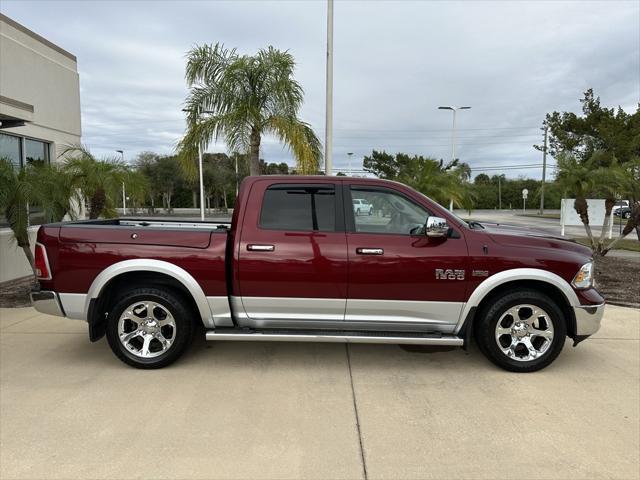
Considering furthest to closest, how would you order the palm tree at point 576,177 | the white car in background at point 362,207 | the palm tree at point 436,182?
the palm tree at point 436,182
the palm tree at point 576,177
the white car in background at point 362,207

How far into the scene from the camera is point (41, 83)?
987 centimetres

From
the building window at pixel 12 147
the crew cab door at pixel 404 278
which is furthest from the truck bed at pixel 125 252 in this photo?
the building window at pixel 12 147

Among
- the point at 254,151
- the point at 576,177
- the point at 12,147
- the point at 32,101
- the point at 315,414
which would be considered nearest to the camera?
the point at 315,414

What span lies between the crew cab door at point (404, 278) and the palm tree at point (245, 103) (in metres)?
7.60

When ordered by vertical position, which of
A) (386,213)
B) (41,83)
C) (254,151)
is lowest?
(386,213)

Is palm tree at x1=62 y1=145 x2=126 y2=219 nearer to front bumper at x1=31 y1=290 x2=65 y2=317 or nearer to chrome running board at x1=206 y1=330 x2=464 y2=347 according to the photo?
front bumper at x1=31 y1=290 x2=65 y2=317

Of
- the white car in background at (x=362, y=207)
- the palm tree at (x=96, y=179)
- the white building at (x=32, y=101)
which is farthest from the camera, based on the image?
the white building at (x=32, y=101)

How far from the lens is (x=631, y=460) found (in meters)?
3.04

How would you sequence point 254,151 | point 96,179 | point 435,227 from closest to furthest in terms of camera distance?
point 435,227, point 96,179, point 254,151

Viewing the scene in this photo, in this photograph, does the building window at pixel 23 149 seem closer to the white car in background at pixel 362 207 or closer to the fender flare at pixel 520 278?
the white car in background at pixel 362 207

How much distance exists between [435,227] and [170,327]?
2657mm

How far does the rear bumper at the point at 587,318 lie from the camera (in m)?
4.28

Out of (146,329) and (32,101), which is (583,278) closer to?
(146,329)

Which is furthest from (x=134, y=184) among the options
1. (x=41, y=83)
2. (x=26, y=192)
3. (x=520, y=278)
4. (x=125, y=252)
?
(x=520, y=278)
